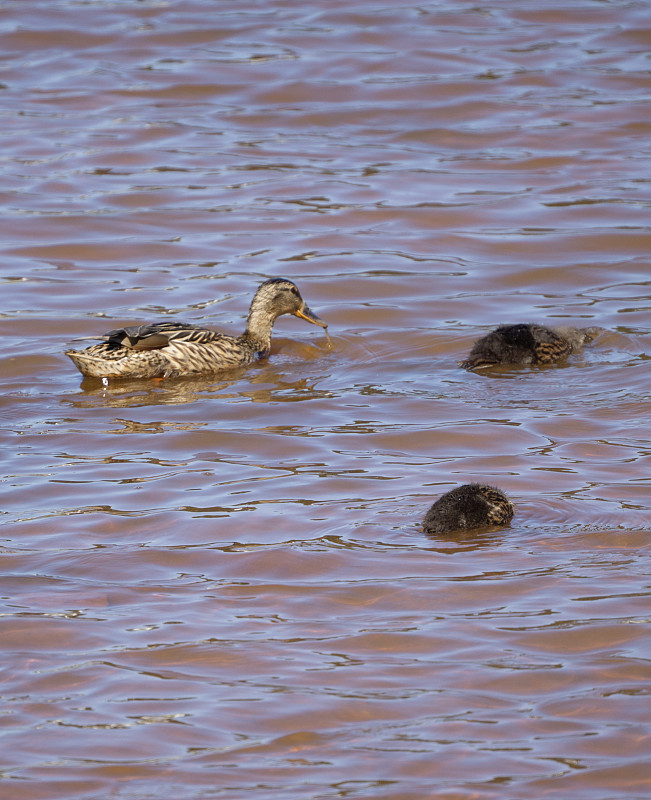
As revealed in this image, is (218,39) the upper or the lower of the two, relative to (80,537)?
upper

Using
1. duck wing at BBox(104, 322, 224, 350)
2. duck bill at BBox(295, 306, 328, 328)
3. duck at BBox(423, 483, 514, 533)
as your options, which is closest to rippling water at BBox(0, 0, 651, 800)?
duck at BBox(423, 483, 514, 533)

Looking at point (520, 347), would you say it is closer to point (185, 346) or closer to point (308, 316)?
point (308, 316)

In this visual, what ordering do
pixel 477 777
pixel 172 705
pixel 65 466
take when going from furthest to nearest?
pixel 65 466 → pixel 172 705 → pixel 477 777

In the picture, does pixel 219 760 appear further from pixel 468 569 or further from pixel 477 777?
pixel 468 569

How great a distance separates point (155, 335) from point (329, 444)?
236 centimetres

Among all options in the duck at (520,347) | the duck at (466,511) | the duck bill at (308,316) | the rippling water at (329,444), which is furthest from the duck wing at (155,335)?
the duck at (466,511)

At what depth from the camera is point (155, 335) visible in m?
10.4

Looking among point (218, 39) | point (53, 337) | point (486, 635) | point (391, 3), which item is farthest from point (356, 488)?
point (391, 3)

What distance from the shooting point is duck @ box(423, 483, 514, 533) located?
21.6 feet

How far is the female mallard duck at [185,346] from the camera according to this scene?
10211 millimetres

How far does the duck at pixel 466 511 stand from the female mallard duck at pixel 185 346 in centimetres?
411

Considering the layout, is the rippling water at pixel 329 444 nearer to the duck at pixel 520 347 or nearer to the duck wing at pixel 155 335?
the duck at pixel 520 347

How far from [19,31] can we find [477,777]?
20.5 metres

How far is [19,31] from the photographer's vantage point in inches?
904
